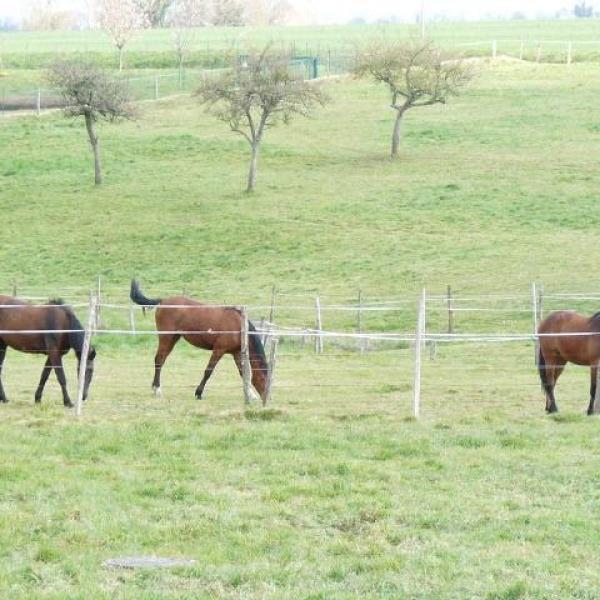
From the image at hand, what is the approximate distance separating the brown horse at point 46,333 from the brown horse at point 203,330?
158 centimetres

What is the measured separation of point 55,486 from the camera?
12.2m

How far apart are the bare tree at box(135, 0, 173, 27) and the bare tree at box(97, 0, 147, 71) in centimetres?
1996

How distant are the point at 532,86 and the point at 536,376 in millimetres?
49550

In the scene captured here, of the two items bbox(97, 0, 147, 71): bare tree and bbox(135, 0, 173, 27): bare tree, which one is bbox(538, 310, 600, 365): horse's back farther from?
bbox(135, 0, 173, 27): bare tree

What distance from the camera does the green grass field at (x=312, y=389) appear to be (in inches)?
403

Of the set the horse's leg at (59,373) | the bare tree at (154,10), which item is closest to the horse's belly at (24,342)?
the horse's leg at (59,373)

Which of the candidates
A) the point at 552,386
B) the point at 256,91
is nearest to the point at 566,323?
the point at 552,386

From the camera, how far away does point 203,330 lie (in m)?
19.3

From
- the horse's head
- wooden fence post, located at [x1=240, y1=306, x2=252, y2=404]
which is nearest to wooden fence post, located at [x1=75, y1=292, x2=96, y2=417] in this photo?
the horse's head

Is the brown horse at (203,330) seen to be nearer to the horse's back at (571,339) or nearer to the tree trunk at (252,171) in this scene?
the horse's back at (571,339)

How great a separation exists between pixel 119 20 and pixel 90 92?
130 feet

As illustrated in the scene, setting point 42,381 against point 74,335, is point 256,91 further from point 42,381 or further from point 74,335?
point 42,381

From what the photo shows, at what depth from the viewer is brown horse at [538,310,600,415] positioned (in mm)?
17562

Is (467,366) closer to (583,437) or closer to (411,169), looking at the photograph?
(583,437)
